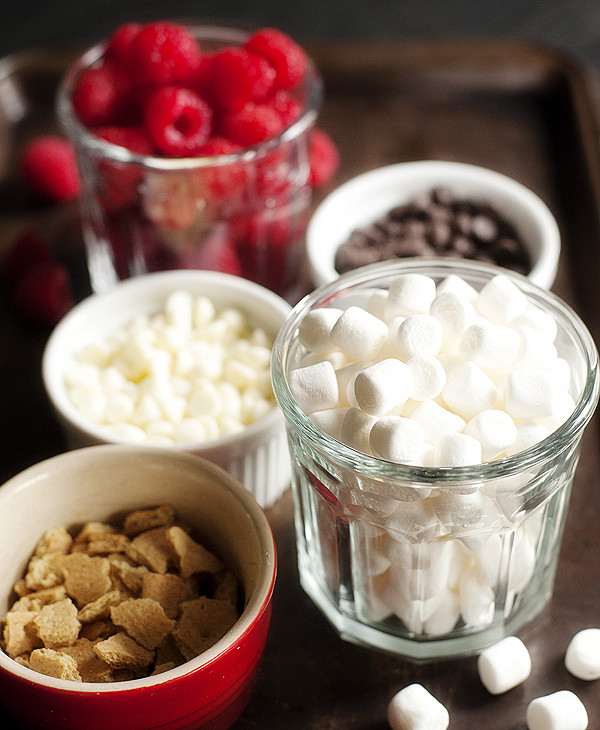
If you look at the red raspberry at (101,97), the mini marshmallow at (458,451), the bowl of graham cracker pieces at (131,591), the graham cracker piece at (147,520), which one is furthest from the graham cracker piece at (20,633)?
the red raspberry at (101,97)

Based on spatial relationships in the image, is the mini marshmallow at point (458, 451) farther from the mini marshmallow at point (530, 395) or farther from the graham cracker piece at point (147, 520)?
the graham cracker piece at point (147, 520)

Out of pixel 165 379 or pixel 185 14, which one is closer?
pixel 165 379

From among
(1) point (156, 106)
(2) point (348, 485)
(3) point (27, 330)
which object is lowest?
(3) point (27, 330)

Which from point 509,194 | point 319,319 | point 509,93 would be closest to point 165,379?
point 319,319

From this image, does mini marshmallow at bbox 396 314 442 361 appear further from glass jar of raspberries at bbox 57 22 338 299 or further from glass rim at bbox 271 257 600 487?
glass jar of raspberries at bbox 57 22 338 299

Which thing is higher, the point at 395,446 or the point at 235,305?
the point at 395,446

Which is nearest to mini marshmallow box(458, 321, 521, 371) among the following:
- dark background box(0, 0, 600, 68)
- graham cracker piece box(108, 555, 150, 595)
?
graham cracker piece box(108, 555, 150, 595)

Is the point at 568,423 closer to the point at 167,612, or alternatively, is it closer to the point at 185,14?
the point at 167,612
